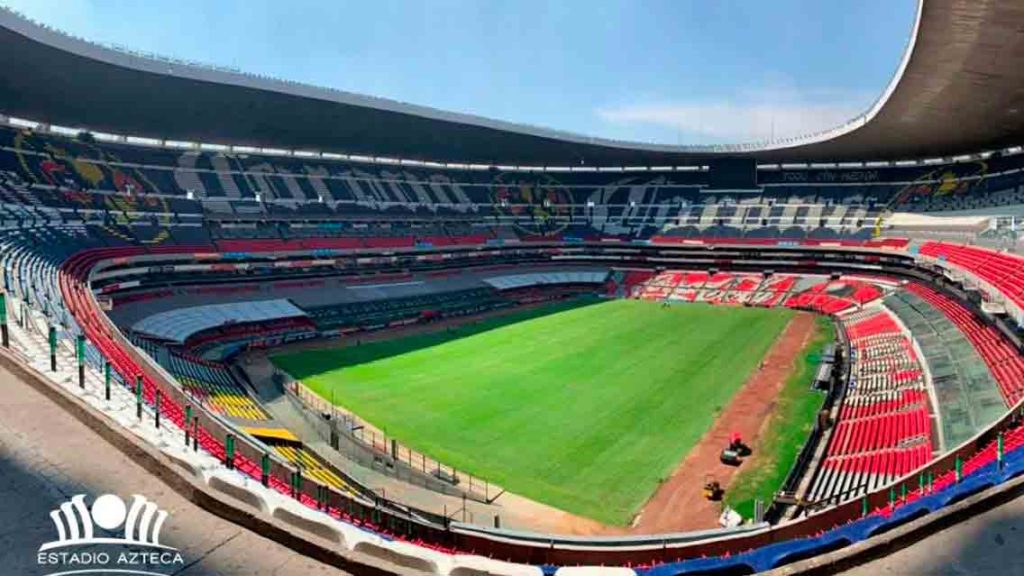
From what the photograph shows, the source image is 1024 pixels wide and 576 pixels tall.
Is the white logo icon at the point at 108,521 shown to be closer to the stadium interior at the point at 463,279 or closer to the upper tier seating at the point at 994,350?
the stadium interior at the point at 463,279

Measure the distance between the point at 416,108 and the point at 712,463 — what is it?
28945 mm

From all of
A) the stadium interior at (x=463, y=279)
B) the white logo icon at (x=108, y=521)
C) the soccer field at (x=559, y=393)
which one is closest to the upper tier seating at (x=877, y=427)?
the stadium interior at (x=463, y=279)

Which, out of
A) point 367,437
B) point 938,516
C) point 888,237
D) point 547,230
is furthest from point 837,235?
point 938,516

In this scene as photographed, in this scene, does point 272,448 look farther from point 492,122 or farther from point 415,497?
point 492,122

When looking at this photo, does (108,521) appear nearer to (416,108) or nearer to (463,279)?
(416,108)

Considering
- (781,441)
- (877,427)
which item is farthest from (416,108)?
(877,427)

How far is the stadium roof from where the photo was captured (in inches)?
853

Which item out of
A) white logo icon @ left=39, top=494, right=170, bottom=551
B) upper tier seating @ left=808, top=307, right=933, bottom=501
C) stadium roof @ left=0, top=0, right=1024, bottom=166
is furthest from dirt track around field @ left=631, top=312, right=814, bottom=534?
stadium roof @ left=0, top=0, right=1024, bottom=166

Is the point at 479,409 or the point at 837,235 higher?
the point at 837,235

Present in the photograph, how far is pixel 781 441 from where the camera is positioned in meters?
Result: 20.3

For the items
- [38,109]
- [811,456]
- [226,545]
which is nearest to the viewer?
[226,545]

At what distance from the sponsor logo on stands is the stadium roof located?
21.1m

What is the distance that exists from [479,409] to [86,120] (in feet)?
92.1

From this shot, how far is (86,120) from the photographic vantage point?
35781mm
